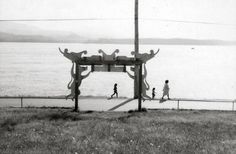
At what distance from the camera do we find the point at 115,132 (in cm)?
1396

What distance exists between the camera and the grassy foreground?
38.3 ft

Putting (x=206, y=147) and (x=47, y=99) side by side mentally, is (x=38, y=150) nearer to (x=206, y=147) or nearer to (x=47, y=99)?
(x=206, y=147)

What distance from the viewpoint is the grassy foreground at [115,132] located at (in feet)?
38.3

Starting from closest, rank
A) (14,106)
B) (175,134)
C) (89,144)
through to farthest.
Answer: (89,144)
(175,134)
(14,106)

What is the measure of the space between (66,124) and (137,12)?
1139 centimetres

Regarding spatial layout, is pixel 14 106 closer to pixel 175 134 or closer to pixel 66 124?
pixel 66 124

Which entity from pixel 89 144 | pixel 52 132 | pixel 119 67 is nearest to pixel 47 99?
pixel 119 67

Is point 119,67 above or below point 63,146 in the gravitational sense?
above

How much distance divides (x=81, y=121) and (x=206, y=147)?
5.88 meters

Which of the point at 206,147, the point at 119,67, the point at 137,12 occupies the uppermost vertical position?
the point at 137,12

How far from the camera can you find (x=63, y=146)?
38.6 feet

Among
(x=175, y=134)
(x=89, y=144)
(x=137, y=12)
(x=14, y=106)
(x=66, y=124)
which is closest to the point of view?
(x=89, y=144)

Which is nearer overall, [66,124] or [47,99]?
[66,124]

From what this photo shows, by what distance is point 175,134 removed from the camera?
1380cm
